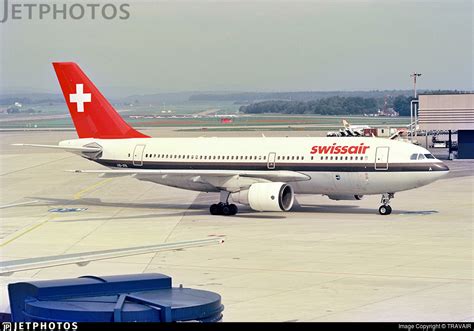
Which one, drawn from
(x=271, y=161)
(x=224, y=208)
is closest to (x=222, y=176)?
(x=224, y=208)

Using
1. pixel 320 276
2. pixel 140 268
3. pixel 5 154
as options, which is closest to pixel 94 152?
pixel 140 268

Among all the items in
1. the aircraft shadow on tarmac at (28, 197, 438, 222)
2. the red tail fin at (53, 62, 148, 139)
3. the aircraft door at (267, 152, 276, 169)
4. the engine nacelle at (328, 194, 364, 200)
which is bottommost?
the aircraft shadow on tarmac at (28, 197, 438, 222)

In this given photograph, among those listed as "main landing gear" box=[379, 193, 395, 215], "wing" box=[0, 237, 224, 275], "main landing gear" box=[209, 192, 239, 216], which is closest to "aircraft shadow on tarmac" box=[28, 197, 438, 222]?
"main landing gear" box=[209, 192, 239, 216]

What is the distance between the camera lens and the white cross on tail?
49844 millimetres

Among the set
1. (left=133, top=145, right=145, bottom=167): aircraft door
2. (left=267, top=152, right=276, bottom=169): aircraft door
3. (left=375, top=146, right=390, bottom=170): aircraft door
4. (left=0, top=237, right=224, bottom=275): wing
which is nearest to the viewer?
(left=0, top=237, right=224, bottom=275): wing

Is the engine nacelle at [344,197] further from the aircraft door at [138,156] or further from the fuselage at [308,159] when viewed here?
the aircraft door at [138,156]

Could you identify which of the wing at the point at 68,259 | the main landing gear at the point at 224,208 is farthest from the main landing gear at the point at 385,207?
the wing at the point at 68,259

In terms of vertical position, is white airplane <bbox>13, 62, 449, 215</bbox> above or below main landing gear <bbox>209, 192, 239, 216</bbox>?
above

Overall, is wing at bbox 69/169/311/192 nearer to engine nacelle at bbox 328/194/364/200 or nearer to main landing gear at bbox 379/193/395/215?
engine nacelle at bbox 328/194/364/200

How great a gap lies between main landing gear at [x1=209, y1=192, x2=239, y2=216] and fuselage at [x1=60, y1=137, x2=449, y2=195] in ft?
3.13

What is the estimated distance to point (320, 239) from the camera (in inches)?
1407

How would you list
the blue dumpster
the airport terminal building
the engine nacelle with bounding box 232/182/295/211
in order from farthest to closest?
the airport terminal building → the engine nacelle with bounding box 232/182/295/211 → the blue dumpster

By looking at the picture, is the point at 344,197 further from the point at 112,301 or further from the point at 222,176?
the point at 112,301

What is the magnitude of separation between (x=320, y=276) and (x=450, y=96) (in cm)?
5758
